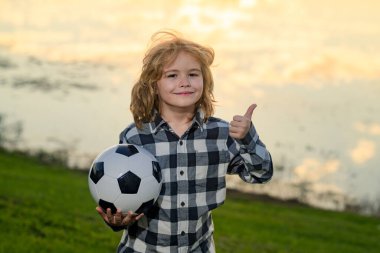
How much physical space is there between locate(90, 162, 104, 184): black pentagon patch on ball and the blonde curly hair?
0.37 meters

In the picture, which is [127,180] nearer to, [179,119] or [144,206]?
[144,206]

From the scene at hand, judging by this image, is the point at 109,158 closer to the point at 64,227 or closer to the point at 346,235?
the point at 64,227

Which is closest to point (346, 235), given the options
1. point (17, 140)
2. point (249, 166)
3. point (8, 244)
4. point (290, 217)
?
point (290, 217)

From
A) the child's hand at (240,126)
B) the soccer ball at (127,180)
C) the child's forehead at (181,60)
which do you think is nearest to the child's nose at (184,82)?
the child's forehead at (181,60)

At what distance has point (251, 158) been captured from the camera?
409cm

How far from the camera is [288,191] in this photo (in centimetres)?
2411

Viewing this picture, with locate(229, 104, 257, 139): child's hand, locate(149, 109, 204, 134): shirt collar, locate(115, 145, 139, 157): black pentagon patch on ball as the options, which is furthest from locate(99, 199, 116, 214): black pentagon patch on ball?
locate(229, 104, 257, 139): child's hand

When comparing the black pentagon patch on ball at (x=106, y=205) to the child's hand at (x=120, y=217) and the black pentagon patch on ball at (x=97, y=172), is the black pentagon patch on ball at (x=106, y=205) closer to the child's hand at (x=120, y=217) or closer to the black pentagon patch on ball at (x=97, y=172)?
the child's hand at (x=120, y=217)

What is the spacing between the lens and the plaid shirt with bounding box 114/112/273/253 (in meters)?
4.11

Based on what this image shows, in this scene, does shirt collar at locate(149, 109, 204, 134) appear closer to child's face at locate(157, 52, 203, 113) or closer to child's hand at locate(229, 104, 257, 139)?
child's face at locate(157, 52, 203, 113)

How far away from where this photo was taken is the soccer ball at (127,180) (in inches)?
159

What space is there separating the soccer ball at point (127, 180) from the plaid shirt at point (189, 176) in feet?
0.34

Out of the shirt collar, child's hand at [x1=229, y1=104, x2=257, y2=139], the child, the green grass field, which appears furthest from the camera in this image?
the green grass field

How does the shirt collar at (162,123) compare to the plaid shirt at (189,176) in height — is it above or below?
above
